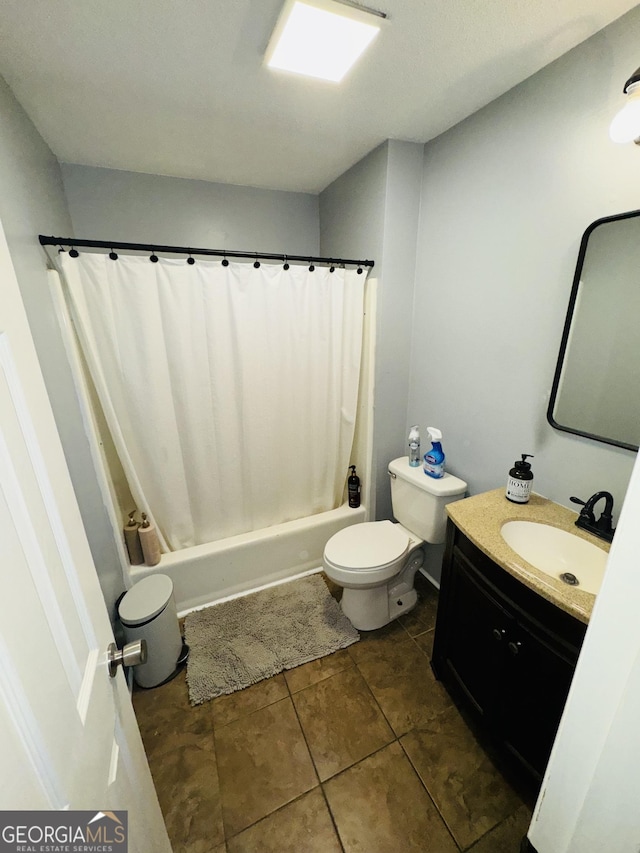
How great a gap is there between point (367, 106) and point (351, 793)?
8.48 ft

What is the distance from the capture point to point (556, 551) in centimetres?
118

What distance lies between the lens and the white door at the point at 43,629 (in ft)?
1.32

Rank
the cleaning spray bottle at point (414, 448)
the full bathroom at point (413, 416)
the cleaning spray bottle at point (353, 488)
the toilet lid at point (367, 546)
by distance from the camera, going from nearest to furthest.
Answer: the full bathroom at point (413, 416), the toilet lid at point (367, 546), the cleaning spray bottle at point (414, 448), the cleaning spray bottle at point (353, 488)

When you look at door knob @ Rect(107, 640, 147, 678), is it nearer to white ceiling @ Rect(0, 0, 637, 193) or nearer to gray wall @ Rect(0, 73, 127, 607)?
gray wall @ Rect(0, 73, 127, 607)

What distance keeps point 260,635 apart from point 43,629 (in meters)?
1.47

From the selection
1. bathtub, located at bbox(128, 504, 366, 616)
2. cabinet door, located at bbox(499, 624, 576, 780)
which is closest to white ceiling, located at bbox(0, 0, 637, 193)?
cabinet door, located at bbox(499, 624, 576, 780)

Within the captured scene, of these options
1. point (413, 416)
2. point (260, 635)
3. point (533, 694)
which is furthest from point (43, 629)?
point (413, 416)

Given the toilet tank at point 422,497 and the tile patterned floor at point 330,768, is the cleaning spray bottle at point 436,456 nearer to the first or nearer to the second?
the toilet tank at point 422,497

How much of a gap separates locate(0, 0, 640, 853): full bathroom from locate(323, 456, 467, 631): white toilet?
0.08 meters

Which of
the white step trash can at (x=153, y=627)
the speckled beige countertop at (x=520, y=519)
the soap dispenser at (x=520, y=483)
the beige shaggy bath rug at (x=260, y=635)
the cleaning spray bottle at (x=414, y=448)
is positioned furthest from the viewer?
the cleaning spray bottle at (x=414, y=448)

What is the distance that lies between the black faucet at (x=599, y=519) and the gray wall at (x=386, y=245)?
1068 millimetres

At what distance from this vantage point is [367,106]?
138 centimetres

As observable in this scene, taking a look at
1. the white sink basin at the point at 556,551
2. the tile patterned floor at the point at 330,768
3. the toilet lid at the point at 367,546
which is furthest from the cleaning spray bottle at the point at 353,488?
the white sink basin at the point at 556,551

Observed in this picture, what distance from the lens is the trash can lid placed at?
1417 millimetres
